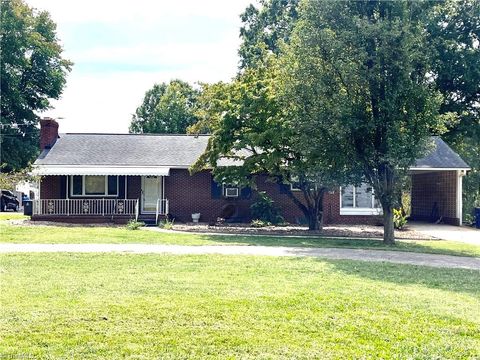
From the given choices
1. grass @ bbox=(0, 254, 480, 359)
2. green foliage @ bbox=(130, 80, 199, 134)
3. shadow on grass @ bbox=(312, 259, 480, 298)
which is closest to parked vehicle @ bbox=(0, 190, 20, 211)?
green foliage @ bbox=(130, 80, 199, 134)

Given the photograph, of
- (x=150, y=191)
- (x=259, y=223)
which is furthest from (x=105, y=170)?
→ (x=259, y=223)

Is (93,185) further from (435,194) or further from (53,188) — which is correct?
(435,194)

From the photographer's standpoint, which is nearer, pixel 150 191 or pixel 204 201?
pixel 204 201

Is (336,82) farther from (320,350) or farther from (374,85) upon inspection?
(320,350)

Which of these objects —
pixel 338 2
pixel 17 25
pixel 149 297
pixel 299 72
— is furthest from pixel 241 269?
pixel 17 25

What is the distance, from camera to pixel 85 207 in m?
23.2

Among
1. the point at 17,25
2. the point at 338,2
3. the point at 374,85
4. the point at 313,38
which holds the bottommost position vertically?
the point at 374,85

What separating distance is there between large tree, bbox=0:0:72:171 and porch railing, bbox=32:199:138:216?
13.1 meters

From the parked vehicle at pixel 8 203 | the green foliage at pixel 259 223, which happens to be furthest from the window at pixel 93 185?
the parked vehicle at pixel 8 203

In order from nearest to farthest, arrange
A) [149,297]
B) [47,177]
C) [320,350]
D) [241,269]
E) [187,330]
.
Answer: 1. [320,350]
2. [187,330]
3. [149,297]
4. [241,269]
5. [47,177]

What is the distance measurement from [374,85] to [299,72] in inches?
88.4

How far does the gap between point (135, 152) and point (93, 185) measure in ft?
8.95

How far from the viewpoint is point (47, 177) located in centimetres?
2358

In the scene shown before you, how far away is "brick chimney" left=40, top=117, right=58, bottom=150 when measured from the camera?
85.4ft
